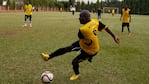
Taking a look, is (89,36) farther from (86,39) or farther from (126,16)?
(126,16)

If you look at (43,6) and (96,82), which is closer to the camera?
(96,82)

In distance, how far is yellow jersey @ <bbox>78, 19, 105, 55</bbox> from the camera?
765 centimetres

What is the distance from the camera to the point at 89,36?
303 inches

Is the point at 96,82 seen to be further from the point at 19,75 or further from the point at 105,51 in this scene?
the point at 105,51

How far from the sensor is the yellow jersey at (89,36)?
25.1ft

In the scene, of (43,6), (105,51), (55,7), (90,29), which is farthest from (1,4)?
(90,29)

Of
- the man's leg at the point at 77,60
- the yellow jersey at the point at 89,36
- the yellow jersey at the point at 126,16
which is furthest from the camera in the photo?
the yellow jersey at the point at 126,16

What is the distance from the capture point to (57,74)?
8.49 meters

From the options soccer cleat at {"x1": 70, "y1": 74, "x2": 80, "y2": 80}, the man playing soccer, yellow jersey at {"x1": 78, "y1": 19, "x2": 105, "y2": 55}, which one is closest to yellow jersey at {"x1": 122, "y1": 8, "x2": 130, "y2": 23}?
the man playing soccer

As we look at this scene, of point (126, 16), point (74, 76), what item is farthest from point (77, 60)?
point (126, 16)

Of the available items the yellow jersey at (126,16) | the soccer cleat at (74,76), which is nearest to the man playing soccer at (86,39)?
the soccer cleat at (74,76)

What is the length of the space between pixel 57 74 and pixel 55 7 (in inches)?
4306

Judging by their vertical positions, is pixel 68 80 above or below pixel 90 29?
below

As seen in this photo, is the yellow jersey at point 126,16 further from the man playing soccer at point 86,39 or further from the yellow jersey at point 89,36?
the yellow jersey at point 89,36
